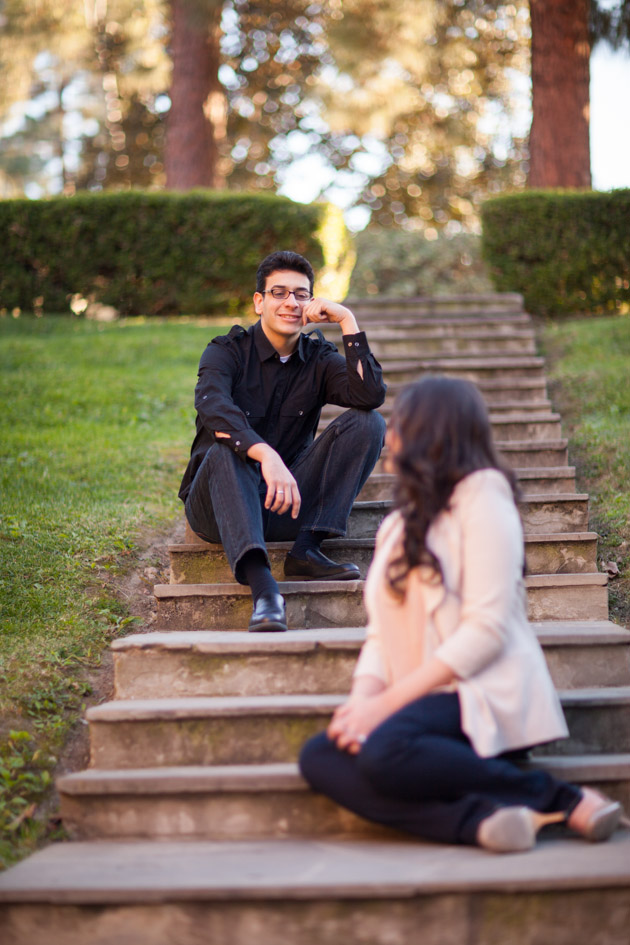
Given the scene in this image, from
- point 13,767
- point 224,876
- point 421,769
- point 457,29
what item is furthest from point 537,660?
point 457,29

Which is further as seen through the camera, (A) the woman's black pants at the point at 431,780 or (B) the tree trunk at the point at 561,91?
(B) the tree trunk at the point at 561,91

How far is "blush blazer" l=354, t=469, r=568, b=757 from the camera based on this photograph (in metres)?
2.07

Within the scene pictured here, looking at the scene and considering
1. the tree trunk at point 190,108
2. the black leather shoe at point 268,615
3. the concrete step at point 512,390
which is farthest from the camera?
the tree trunk at point 190,108

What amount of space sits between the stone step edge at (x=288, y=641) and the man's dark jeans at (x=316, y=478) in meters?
Result: 0.48

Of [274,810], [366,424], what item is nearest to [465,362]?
[366,424]

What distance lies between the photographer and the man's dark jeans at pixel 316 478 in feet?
10.2

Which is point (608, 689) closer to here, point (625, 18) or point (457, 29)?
point (625, 18)

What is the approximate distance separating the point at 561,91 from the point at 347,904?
29.1 ft

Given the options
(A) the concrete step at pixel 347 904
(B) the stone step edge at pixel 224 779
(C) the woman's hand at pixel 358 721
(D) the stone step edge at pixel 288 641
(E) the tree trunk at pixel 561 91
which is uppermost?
(E) the tree trunk at pixel 561 91

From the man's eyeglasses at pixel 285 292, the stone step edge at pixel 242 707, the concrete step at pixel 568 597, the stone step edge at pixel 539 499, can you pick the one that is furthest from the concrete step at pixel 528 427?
the stone step edge at pixel 242 707

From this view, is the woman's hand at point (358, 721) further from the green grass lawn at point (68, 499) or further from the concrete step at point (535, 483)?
the concrete step at point (535, 483)

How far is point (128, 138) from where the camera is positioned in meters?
16.8

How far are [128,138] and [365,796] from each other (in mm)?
16958

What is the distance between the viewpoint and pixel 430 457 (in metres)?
2.16
